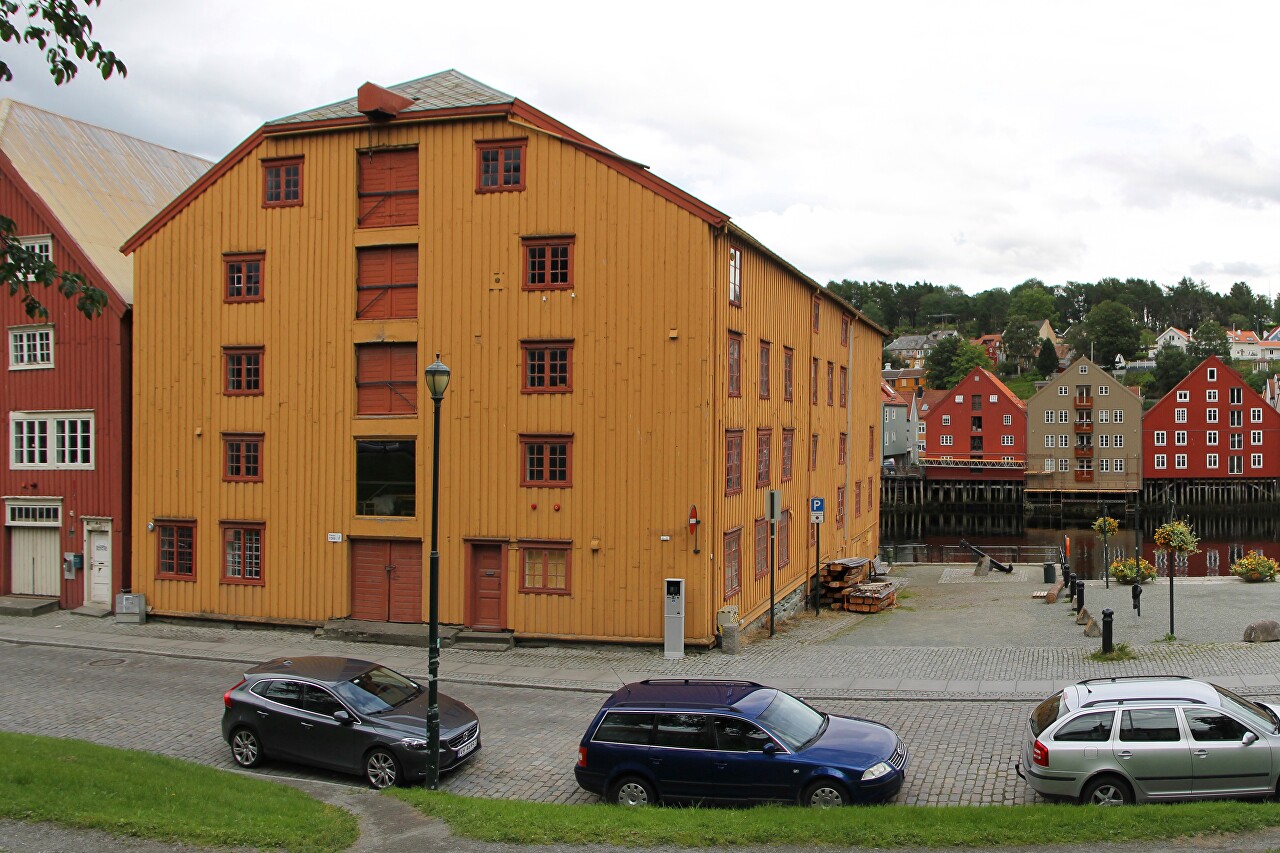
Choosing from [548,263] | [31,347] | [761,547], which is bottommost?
[761,547]

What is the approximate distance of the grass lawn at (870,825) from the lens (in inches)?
447

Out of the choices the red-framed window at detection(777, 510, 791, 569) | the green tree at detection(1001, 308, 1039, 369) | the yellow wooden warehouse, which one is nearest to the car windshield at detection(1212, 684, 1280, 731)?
the yellow wooden warehouse

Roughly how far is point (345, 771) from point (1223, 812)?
1155cm

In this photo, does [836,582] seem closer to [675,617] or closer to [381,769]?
[675,617]

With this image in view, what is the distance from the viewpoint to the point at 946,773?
1538 centimetres

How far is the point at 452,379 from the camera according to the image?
1030 inches

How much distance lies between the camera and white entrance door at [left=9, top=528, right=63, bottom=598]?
30.9 meters

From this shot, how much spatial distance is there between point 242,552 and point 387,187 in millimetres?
10196

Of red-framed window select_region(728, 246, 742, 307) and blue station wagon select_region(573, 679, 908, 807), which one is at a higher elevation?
red-framed window select_region(728, 246, 742, 307)

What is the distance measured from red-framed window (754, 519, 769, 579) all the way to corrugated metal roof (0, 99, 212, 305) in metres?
19.0

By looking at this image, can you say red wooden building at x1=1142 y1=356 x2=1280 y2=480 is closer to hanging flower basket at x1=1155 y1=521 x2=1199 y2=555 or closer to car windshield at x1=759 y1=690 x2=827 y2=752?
hanging flower basket at x1=1155 y1=521 x2=1199 y2=555

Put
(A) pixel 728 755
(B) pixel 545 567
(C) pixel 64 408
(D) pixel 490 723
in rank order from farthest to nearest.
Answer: (C) pixel 64 408
(B) pixel 545 567
(D) pixel 490 723
(A) pixel 728 755

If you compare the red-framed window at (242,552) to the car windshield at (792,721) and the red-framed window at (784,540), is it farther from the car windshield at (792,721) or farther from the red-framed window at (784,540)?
the car windshield at (792,721)

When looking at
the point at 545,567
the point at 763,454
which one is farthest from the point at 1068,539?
the point at 545,567
